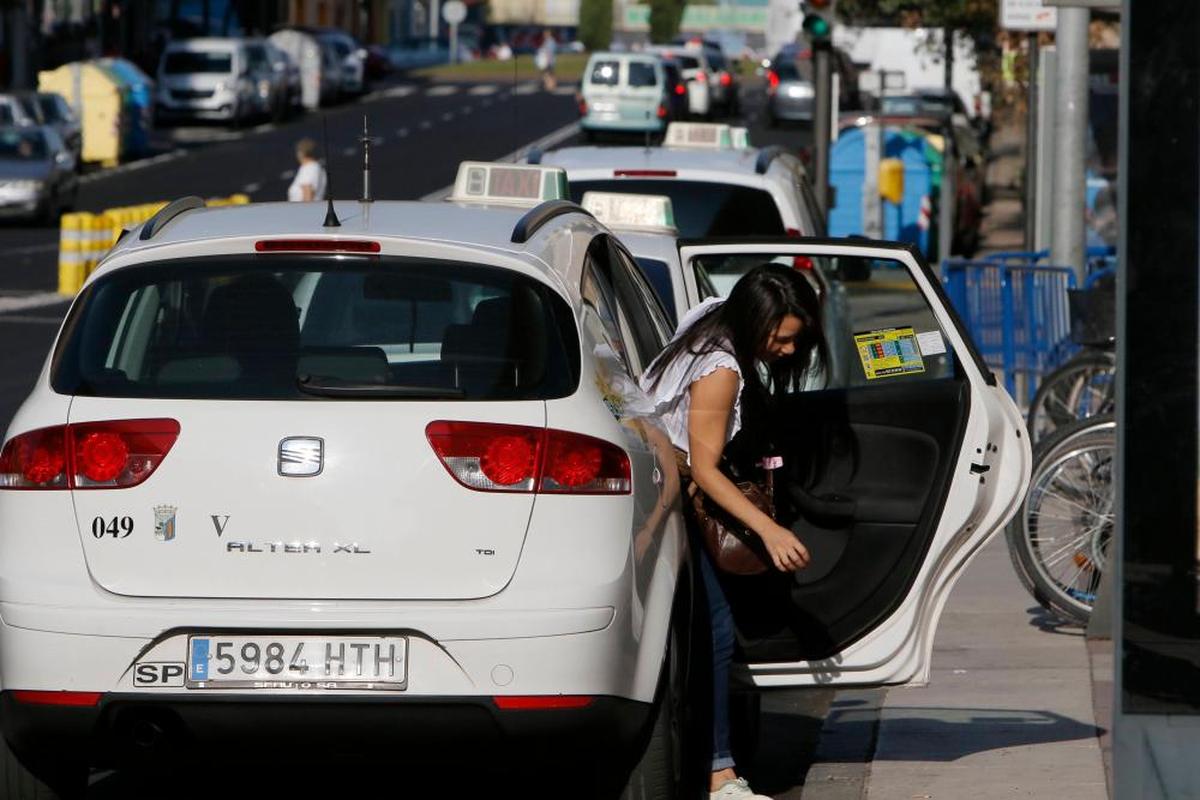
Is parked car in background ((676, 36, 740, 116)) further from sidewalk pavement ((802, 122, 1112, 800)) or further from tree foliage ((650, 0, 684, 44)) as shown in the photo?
sidewalk pavement ((802, 122, 1112, 800))

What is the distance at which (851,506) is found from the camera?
21.1 feet

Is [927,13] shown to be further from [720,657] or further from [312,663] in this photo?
[312,663]

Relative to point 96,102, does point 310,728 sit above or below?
below

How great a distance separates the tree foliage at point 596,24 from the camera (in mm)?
114625

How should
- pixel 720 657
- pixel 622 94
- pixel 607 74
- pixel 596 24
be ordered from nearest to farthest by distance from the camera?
pixel 720 657 → pixel 622 94 → pixel 607 74 → pixel 596 24

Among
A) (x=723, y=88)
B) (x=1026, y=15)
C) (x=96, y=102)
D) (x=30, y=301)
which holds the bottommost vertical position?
(x=30, y=301)

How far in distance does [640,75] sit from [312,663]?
46908 mm

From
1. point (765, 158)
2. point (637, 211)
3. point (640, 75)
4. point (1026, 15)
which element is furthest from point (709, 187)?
point (640, 75)

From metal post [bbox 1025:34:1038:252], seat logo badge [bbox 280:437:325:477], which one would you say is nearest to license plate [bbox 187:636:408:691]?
seat logo badge [bbox 280:437:325:477]

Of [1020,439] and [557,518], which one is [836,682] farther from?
[557,518]

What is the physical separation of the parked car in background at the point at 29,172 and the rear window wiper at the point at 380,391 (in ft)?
90.4

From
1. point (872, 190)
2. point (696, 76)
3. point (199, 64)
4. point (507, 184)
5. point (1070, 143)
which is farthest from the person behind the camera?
point (696, 76)

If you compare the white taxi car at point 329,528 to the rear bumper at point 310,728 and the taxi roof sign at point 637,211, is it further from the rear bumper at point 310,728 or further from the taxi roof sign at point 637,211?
the taxi roof sign at point 637,211

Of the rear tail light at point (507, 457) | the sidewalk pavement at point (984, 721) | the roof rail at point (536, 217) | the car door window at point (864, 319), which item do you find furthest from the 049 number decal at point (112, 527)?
the sidewalk pavement at point (984, 721)
